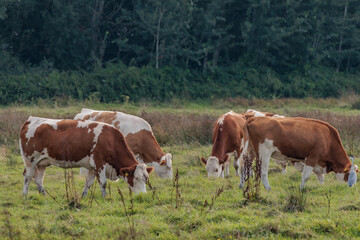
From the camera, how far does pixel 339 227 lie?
7.27 m

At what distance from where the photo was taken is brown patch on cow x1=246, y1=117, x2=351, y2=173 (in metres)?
10.3

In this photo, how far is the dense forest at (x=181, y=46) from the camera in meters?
33.6

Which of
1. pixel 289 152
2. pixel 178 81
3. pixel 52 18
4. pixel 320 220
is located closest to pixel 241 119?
pixel 289 152

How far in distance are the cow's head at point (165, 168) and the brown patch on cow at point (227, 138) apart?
1.07 metres

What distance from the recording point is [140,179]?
952cm

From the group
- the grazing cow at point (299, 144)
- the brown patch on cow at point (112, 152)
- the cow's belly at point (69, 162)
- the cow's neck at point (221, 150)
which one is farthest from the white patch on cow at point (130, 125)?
the grazing cow at point (299, 144)

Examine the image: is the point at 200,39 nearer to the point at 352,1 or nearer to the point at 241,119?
the point at 352,1

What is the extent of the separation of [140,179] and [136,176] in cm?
10

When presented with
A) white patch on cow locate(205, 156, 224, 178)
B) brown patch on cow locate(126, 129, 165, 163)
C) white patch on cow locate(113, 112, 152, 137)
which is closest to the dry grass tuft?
white patch on cow locate(113, 112, 152, 137)

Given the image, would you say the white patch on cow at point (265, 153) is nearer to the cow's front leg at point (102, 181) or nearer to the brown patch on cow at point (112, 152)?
the brown patch on cow at point (112, 152)

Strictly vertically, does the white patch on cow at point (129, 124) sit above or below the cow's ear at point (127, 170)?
above

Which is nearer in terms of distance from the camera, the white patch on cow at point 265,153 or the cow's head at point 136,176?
the cow's head at point 136,176

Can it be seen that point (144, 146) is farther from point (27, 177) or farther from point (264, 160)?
point (27, 177)

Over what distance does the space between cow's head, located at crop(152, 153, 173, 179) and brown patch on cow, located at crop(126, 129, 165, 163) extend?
243 mm
